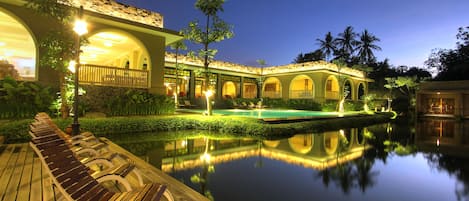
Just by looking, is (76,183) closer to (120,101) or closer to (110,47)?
(120,101)

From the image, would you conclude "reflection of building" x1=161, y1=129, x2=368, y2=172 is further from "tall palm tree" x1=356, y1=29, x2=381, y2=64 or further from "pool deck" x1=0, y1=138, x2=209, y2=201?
"tall palm tree" x1=356, y1=29, x2=381, y2=64

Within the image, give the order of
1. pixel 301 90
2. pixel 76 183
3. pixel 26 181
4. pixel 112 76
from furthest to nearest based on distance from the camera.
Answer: pixel 301 90, pixel 112 76, pixel 26 181, pixel 76 183

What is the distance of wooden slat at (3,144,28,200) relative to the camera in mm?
3154

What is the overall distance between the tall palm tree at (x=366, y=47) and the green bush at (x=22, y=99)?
4245 cm

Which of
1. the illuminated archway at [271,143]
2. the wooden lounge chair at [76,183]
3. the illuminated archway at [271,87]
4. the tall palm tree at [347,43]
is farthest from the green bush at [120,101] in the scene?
the tall palm tree at [347,43]

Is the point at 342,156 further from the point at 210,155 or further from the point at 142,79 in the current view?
the point at 142,79

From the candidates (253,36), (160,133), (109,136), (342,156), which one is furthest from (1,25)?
(253,36)

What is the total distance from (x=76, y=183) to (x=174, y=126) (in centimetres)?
896

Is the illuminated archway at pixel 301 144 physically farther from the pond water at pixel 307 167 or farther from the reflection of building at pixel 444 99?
the reflection of building at pixel 444 99

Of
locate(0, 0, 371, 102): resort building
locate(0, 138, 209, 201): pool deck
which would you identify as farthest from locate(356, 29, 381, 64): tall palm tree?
locate(0, 138, 209, 201): pool deck

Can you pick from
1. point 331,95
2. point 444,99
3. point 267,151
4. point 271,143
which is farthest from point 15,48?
point 444,99

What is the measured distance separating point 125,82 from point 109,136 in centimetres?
401

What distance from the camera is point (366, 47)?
135 ft

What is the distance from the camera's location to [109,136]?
8.81m
